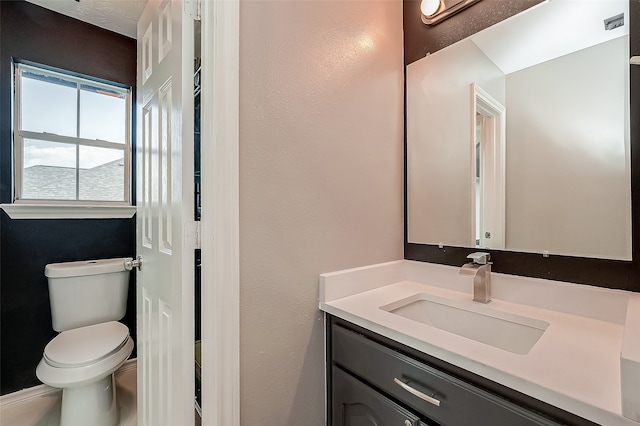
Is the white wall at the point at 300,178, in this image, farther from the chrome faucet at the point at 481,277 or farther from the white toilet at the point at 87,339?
the white toilet at the point at 87,339

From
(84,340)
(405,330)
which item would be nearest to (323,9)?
(405,330)

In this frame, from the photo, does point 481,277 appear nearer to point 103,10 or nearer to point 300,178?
point 300,178

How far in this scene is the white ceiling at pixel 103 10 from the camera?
1699 mm

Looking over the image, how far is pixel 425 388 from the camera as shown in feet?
2.28

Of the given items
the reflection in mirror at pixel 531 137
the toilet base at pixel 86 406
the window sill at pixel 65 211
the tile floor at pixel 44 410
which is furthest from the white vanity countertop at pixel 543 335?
the window sill at pixel 65 211

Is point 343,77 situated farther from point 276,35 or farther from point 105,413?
point 105,413

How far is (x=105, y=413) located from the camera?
4.69 feet

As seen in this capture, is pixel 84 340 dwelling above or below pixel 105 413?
above

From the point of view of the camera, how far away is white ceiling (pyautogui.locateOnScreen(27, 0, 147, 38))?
66.9 inches

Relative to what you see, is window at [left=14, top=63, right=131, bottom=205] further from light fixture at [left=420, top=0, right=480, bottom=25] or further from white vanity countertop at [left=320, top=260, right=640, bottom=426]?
light fixture at [left=420, top=0, right=480, bottom=25]

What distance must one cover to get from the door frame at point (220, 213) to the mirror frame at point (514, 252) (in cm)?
86

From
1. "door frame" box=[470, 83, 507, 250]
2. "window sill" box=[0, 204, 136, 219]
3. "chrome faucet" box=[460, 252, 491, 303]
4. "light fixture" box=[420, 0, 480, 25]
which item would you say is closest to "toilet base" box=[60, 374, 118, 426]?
"window sill" box=[0, 204, 136, 219]

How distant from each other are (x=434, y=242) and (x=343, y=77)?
79cm

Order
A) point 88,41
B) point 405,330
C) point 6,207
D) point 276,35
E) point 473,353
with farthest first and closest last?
point 88,41, point 6,207, point 276,35, point 405,330, point 473,353
